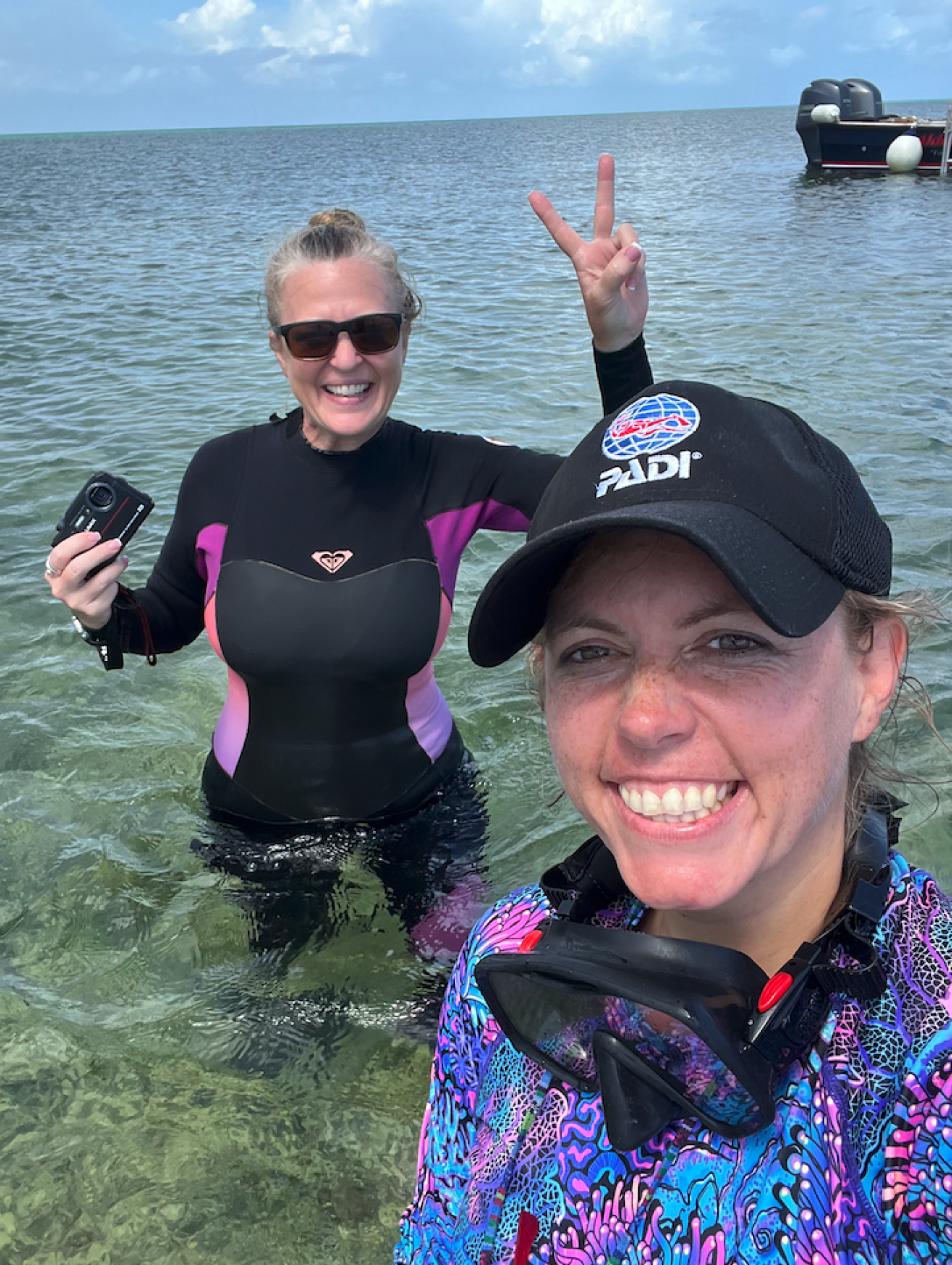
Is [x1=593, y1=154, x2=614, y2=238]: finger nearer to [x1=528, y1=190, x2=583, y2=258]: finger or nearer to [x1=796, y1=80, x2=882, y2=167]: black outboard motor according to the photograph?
[x1=528, y1=190, x2=583, y2=258]: finger

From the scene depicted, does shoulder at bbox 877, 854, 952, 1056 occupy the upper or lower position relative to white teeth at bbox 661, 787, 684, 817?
lower

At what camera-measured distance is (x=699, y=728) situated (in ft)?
4.00

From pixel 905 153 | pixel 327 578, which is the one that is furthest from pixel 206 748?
pixel 905 153

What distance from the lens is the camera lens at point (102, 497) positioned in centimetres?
280

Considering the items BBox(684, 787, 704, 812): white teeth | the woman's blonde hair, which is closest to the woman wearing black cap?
BBox(684, 787, 704, 812): white teeth

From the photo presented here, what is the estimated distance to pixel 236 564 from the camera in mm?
3033

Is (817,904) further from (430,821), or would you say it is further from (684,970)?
(430,821)

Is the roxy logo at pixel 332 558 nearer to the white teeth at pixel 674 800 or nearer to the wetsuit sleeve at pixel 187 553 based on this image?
the wetsuit sleeve at pixel 187 553

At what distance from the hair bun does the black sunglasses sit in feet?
1.03

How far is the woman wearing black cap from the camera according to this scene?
1127mm

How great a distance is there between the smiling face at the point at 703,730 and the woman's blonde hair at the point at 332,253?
6.70ft

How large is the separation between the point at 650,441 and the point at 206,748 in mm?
4523

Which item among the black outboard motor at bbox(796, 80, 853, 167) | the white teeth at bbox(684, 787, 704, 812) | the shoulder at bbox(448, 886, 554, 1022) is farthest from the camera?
the black outboard motor at bbox(796, 80, 853, 167)

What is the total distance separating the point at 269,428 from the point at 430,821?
1.37m
